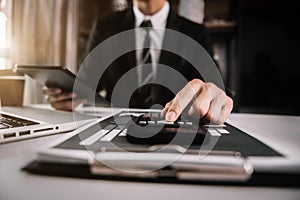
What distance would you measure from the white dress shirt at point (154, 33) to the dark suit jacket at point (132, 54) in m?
0.02

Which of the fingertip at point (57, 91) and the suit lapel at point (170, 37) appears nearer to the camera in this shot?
the fingertip at point (57, 91)

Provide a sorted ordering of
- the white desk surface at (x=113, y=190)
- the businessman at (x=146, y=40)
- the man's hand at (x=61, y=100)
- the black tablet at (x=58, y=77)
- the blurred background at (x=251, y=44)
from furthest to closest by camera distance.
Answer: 1. the blurred background at (x=251, y=44)
2. the businessman at (x=146, y=40)
3. the man's hand at (x=61, y=100)
4. the black tablet at (x=58, y=77)
5. the white desk surface at (x=113, y=190)

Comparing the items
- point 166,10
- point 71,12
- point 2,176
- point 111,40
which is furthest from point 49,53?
point 2,176

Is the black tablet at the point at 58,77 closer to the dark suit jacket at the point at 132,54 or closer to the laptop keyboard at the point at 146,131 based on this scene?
the laptop keyboard at the point at 146,131

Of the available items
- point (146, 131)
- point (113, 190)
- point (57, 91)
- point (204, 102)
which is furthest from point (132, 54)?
point (113, 190)

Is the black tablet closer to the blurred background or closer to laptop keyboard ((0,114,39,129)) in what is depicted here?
laptop keyboard ((0,114,39,129))

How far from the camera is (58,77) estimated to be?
2.01 feet

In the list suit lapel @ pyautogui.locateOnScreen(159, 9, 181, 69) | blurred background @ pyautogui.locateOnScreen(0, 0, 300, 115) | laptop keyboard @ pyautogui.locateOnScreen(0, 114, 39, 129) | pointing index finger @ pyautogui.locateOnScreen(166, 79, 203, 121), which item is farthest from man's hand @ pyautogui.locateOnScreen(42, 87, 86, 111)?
blurred background @ pyautogui.locateOnScreen(0, 0, 300, 115)

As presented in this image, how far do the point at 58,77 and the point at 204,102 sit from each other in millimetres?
317

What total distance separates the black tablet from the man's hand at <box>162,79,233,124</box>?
0.74 ft

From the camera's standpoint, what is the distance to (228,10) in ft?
6.16

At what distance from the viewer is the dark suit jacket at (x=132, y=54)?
115cm

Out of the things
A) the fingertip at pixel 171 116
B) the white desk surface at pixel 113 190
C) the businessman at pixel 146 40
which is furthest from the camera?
the businessman at pixel 146 40

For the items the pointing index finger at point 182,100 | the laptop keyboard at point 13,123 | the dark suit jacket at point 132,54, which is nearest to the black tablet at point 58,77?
the laptop keyboard at point 13,123
